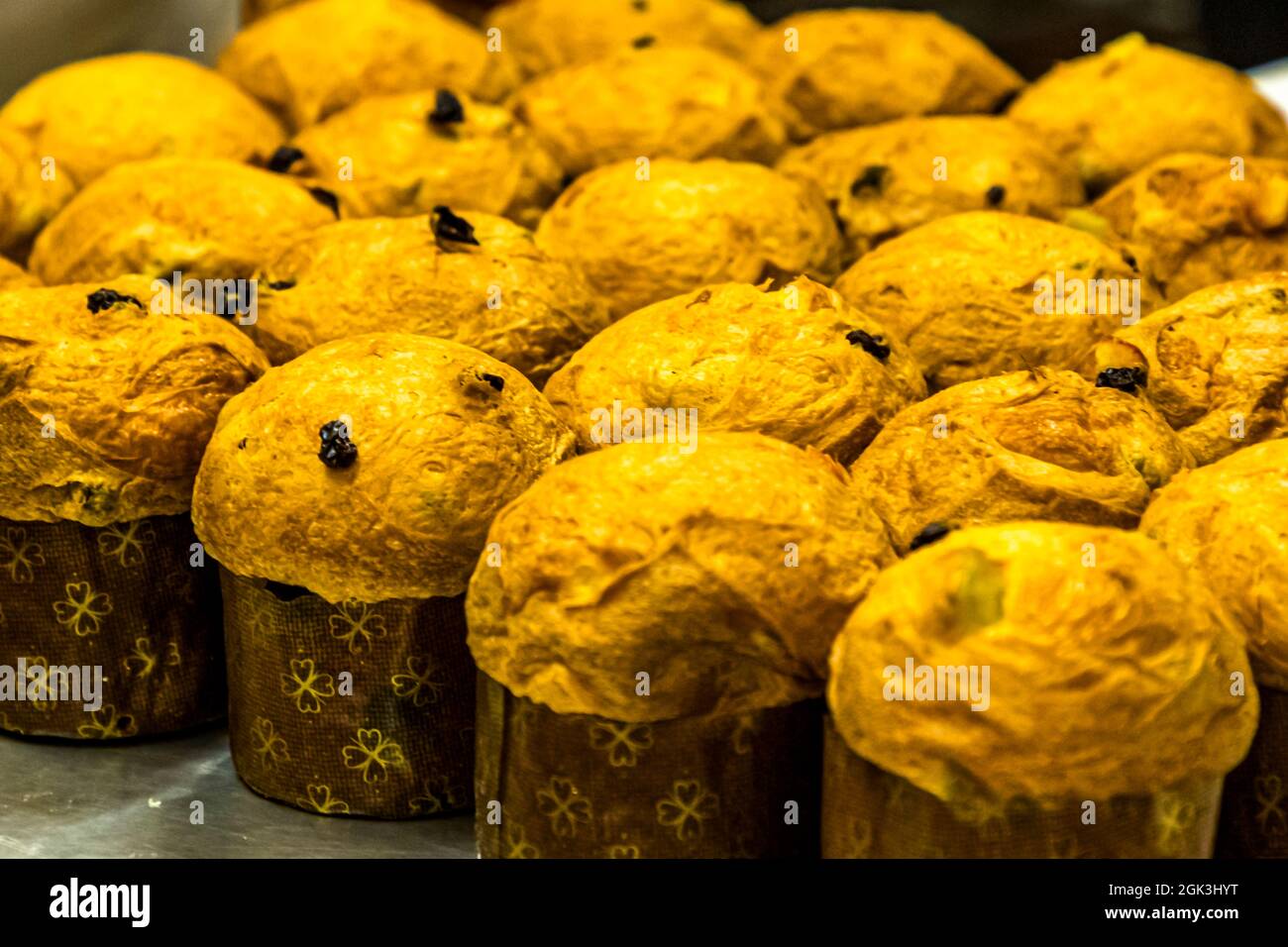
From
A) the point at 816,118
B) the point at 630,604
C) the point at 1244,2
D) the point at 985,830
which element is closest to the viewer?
the point at 985,830

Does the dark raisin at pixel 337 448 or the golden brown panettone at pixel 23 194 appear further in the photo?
the golden brown panettone at pixel 23 194

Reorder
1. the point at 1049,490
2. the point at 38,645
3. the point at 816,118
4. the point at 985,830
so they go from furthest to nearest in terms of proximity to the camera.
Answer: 1. the point at 816,118
2. the point at 38,645
3. the point at 1049,490
4. the point at 985,830

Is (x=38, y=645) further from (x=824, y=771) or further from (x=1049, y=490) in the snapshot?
(x=1049, y=490)

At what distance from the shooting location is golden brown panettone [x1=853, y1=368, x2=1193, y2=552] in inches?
79.5

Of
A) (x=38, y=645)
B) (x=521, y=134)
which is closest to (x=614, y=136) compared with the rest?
(x=521, y=134)

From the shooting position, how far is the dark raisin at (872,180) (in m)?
3.13

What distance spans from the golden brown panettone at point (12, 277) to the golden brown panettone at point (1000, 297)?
4.46 feet

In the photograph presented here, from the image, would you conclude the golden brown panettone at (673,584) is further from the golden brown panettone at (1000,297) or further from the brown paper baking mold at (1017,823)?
the golden brown panettone at (1000,297)

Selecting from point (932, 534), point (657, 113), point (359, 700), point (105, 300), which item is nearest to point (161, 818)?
point (359, 700)

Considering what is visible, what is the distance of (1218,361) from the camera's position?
91.4 inches

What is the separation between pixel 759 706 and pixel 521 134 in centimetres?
171

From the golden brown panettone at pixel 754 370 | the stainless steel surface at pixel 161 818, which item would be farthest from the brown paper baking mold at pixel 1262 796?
the stainless steel surface at pixel 161 818

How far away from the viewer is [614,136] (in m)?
3.35

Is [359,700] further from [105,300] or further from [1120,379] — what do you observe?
[1120,379]
